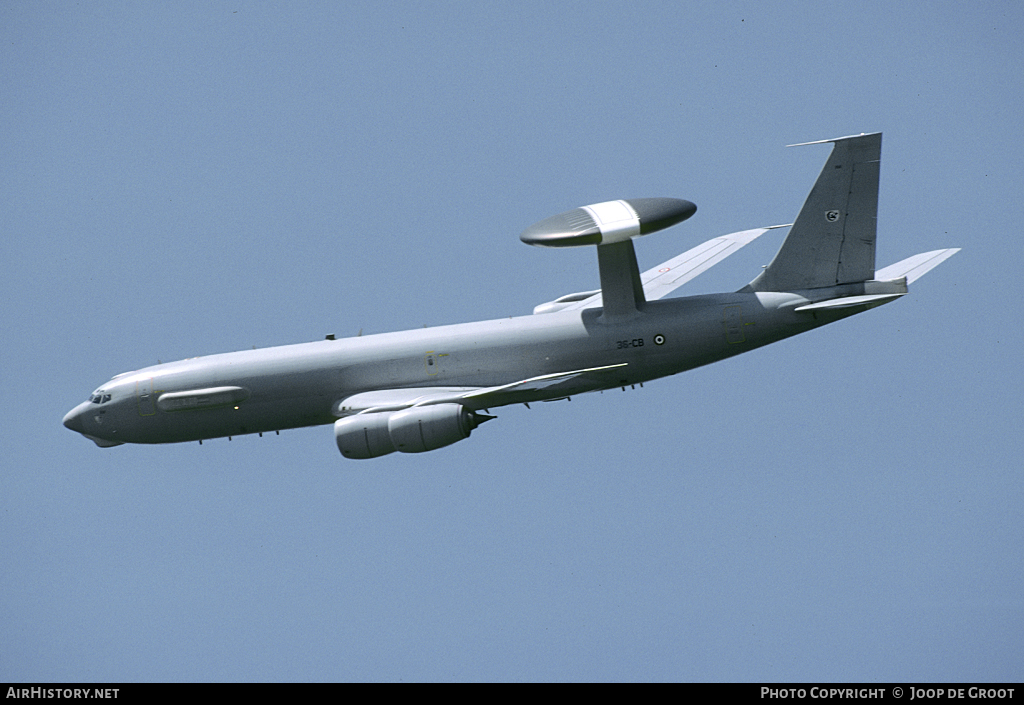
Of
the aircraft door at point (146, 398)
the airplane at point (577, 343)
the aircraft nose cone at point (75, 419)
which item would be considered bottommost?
the aircraft nose cone at point (75, 419)

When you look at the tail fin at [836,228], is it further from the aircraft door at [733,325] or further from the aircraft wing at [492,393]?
the aircraft wing at [492,393]

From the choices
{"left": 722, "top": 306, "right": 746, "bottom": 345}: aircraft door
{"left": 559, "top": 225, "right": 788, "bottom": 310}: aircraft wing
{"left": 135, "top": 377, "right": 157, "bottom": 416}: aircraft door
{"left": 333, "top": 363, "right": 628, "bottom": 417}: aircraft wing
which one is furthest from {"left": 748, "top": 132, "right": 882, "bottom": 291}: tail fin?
{"left": 135, "top": 377, "right": 157, "bottom": 416}: aircraft door

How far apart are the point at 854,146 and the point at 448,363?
46.6 feet

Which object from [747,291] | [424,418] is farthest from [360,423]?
[747,291]

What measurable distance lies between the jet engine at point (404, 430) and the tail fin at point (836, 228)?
10356mm

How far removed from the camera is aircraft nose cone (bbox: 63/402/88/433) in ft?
167

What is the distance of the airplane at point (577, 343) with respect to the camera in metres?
45.7

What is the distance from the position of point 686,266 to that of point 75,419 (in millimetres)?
21551

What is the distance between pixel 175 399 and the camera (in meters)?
49.4

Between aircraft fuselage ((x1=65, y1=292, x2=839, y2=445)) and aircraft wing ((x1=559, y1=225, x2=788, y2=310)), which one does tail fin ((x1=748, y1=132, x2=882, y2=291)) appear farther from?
aircraft wing ((x1=559, y1=225, x2=788, y2=310))

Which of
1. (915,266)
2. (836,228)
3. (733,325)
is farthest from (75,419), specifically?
(915,266)

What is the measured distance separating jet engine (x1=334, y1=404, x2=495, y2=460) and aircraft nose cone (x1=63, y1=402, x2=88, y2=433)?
10.4 m

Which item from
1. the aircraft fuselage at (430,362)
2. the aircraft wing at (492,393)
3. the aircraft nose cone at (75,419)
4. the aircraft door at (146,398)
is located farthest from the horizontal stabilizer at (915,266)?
the aircraft nose cone at (75,419)

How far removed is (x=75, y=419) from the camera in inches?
2012
